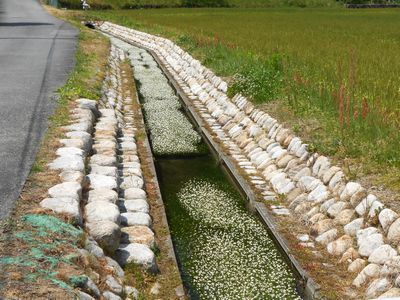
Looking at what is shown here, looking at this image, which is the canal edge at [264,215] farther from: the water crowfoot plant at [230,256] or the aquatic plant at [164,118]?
the aquatic plant at [164,118]

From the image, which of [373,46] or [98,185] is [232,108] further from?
[373,46]

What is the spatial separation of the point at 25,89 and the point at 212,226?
6.17m

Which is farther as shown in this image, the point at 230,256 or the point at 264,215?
the point at 264,215

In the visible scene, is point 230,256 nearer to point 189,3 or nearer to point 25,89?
point 25,89

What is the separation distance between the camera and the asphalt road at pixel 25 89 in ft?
21.6

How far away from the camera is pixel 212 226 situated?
7.30 meters

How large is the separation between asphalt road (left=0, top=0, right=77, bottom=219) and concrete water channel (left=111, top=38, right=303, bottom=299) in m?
2.14

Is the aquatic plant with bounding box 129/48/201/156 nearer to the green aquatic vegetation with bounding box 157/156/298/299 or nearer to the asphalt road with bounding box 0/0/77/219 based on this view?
the green aquatic vegetation with bounding box 157/156/298/299

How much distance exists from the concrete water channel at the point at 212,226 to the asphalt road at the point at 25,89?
7.02ft

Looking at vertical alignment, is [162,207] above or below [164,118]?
above

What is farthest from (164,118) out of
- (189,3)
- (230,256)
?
(189,3)

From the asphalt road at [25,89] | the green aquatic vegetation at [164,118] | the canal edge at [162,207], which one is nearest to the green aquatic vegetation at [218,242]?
the canal edge at [162,207]

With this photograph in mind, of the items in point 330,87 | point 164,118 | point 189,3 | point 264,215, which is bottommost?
point 164,118

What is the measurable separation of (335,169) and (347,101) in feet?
5.84
